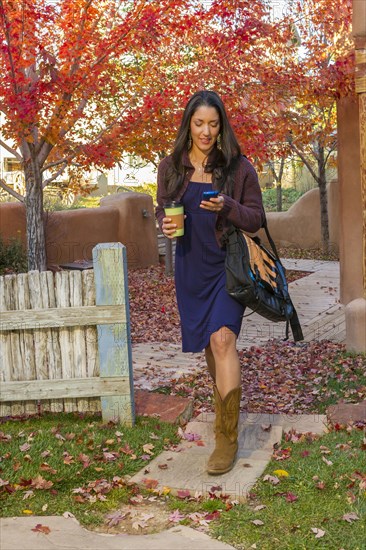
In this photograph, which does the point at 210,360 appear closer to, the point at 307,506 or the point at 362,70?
the point at 307,506

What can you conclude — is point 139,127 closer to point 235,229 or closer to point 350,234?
point 350,234

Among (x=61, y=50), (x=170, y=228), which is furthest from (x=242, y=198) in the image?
(x=61, y=50)

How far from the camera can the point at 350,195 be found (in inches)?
404

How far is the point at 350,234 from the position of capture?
1025 cm

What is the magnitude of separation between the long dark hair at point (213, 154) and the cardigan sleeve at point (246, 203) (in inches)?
2.0

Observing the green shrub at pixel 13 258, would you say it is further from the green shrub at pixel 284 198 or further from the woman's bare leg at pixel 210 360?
the green shrub at pixel 284 198

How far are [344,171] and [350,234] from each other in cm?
80

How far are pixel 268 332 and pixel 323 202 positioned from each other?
26.3 feet

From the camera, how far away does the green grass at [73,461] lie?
400 centimetres

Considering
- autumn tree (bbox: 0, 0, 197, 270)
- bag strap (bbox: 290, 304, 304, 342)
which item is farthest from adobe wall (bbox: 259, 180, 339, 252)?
bag strap (bbox: 290, 304, 304, 342)

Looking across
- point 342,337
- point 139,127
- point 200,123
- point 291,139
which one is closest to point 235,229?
point 200,123

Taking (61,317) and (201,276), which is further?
(61,317)

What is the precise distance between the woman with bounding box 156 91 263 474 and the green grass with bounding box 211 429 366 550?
0.36m

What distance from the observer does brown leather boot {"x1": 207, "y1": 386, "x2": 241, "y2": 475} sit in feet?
14.1
